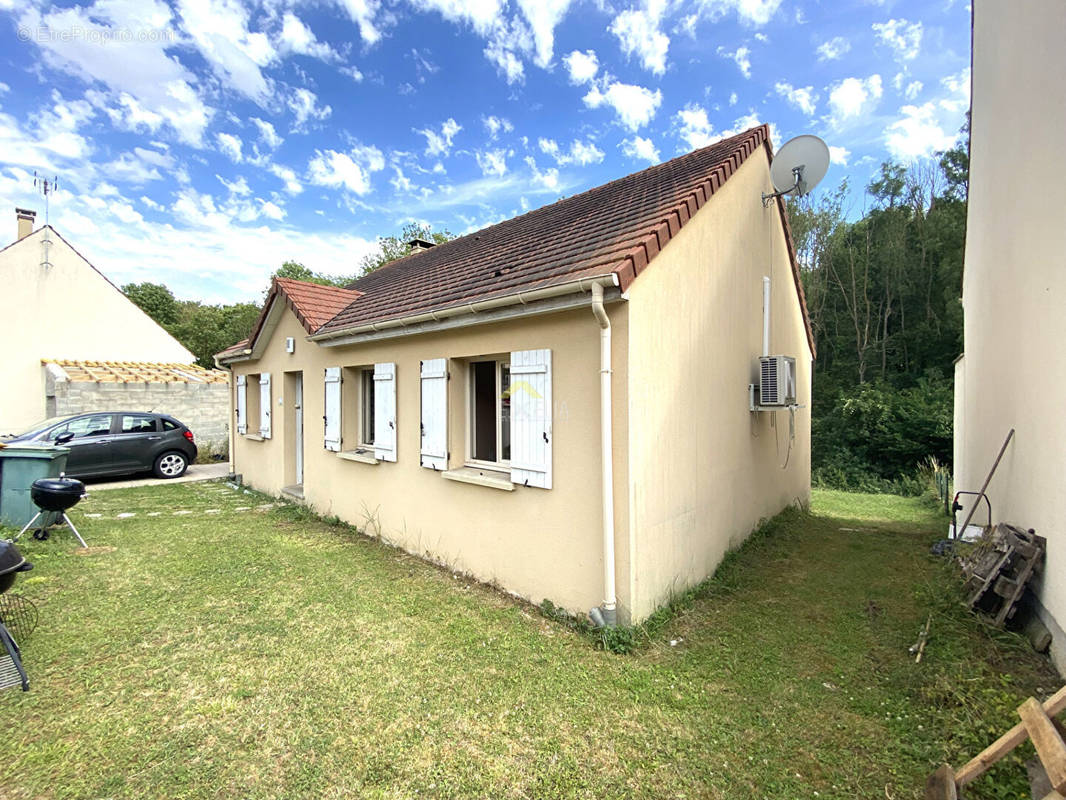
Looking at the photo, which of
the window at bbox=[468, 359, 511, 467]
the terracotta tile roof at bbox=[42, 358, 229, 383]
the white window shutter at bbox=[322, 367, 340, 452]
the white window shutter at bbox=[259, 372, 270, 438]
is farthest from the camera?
the terracotta tile roof at bbox=[42, 358, 229, 383]

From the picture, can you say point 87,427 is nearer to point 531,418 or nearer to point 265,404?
point 265,404

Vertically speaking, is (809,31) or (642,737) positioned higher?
(809,31)

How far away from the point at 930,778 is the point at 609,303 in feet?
11.0

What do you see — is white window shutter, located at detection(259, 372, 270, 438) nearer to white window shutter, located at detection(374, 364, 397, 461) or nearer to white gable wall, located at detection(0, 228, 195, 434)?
white window shutter, located at detection(374, 364, 397, 461)

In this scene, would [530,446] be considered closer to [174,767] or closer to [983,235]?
[174,767]

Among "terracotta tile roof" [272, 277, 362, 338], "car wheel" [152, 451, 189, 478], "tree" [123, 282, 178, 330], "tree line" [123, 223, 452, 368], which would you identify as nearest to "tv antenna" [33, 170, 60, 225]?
"car wheel" [152, 451, 189, 478]

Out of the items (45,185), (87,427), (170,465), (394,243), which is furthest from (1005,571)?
(394,243)

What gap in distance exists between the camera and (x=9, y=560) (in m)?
3.09

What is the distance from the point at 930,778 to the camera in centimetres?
217

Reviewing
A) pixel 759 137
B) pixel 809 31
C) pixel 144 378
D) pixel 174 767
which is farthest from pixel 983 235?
pixel 144 378

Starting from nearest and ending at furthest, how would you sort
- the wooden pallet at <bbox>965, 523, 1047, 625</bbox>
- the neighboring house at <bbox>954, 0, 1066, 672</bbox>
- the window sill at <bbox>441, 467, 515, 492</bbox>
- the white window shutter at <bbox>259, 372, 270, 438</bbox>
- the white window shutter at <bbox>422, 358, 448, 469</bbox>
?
the neighboring house at <bbox>954, 0, 1066, 672</bbox> < the wooden pallet at <bbox>965, 523, 1047, 625</bbox> < the window sill at <bbox>441, 467, 515, 492</bbox> < the white window shutter at <bbox>422, 358, 448, 469</bbox> < the white window shutter at <bbox>259, 372, 270, 438</bbox>

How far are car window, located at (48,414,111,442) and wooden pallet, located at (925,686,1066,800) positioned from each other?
14626mm

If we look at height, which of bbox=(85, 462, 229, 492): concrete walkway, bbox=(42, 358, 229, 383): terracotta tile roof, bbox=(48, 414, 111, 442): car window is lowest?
bbox=(85, 462, 229, 492): concrete walkway

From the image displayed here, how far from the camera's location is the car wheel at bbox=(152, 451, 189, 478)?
1147 cm
